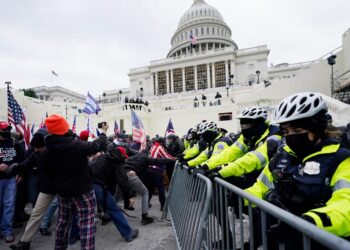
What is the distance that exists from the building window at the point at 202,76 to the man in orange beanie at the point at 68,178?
6312cm

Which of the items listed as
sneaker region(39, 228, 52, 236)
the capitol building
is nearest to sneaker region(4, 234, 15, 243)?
sneaker region(39, 228, 52, 236)

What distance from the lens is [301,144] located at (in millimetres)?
1822

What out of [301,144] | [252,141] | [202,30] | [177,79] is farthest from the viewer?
[202,30]

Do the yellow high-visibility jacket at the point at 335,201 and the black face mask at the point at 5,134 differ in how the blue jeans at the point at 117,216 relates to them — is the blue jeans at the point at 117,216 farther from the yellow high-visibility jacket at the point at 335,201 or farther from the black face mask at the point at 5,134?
the yellow high-visibility jacket at the point at 335,201

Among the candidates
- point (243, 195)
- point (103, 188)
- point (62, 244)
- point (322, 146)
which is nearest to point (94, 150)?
point (62, 244)

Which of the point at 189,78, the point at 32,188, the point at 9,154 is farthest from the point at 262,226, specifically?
the point at 189,78

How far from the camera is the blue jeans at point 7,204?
427 centimetres

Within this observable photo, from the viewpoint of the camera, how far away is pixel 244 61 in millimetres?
63031

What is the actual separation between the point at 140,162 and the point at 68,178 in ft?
8.12

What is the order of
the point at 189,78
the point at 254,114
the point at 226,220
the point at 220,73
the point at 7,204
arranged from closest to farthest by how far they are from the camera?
1. the point at 226,220
2. the point at 254,114
3. the point at 7,204
4. the point at 220,73
5. the point at 189,78

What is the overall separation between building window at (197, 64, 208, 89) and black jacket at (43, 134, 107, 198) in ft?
207

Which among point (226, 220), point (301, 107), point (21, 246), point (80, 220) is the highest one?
point (301, 107)

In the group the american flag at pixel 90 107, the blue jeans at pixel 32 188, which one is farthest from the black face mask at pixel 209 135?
the american flag at pixel 90 107

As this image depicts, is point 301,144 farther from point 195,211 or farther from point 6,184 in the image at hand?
point 6,184
